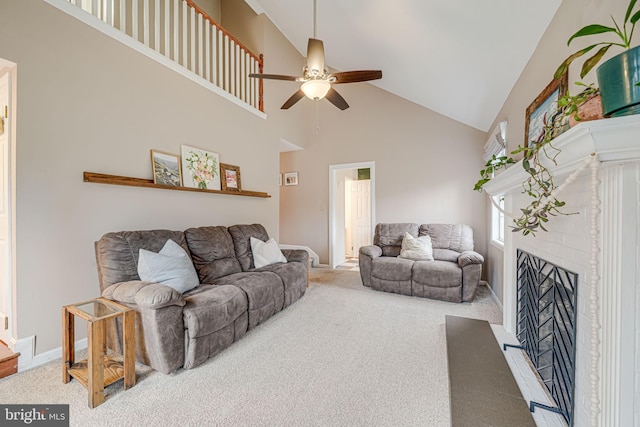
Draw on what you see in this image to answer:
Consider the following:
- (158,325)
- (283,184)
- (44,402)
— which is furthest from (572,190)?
(283,184)

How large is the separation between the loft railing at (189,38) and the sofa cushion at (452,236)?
10.8 feet

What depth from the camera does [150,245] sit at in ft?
7.38

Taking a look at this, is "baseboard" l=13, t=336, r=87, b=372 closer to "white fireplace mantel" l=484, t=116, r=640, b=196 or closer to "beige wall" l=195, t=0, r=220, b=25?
"white fireplace mantel" l=484, t=116, r=640, b=196

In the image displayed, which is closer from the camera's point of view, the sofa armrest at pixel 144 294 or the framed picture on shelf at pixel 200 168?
the sofa armrest at pixel 144 294

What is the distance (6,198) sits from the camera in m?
1.90

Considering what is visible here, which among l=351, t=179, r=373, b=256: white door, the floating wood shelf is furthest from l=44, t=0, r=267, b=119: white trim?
l=351, t=179, r=373, b=256: white door

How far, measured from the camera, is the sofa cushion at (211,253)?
2645 millimetres

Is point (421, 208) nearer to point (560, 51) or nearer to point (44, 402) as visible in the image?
point (560, 51)

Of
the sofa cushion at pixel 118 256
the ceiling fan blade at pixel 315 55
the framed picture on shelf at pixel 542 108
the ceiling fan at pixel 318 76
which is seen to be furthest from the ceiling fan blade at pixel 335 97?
the sofa cushion at pixel 118 256

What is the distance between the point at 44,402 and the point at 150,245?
1.10m

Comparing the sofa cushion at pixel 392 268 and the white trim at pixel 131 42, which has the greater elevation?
the white trim at pixel 131 42

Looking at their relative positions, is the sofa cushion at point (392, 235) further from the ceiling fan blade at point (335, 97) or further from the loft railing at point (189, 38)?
the loft railing at point (189, 38)

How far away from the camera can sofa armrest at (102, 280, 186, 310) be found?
5.42ft

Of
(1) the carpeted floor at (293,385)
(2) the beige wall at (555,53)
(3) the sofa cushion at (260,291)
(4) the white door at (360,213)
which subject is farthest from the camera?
(4) the white door at (360,213)
